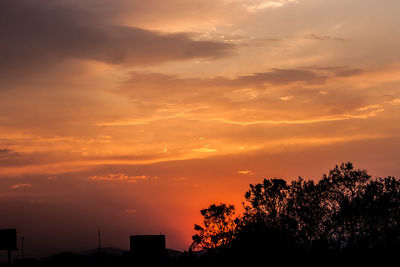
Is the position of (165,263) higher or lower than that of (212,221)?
lower

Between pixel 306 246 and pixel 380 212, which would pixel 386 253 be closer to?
pixel 380 212

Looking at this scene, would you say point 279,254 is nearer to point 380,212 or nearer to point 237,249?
point 237,249

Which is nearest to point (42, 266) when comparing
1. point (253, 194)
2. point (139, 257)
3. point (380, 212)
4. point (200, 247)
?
point (139, 257)

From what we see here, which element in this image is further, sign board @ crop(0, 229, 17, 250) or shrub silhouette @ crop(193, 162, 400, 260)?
sign board @ crop(0, 229, 17, 250)

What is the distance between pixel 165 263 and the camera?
302 feet

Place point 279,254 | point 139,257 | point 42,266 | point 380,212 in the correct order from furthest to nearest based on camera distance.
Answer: point 42,266 → point 139,257 → point 380,212 → point 279,254

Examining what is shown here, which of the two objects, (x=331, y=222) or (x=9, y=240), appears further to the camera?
(x=9, y=240)

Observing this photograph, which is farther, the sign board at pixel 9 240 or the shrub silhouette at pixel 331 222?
the sign board at pixel 9 240

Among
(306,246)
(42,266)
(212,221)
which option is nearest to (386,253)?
(306,246)

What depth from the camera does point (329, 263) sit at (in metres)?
59.4

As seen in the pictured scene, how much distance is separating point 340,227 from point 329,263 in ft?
17.2

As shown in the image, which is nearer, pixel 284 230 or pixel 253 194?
pixel 284 230

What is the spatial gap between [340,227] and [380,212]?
4.74m

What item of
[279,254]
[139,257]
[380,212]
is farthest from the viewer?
[139,257]
